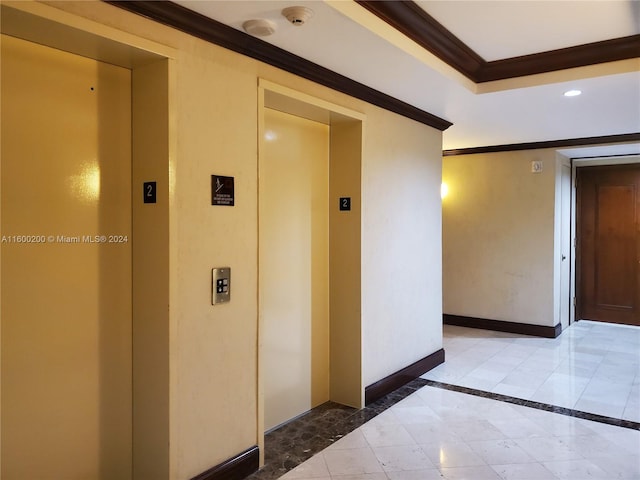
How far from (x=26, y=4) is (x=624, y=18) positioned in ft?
9.82

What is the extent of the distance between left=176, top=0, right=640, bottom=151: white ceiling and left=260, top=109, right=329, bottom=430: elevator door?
607 mm

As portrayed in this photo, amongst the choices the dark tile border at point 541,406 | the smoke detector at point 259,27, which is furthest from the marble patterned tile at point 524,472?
the smoke detector at point 259,27

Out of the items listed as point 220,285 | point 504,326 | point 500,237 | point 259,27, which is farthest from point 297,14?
point 504,326

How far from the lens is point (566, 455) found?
284 centimetres

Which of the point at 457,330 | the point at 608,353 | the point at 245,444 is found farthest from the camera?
the point at 457,330

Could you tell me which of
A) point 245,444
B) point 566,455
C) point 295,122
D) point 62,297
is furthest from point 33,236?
point 566,455

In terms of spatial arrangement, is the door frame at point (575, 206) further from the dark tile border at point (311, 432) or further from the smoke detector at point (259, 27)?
the smoke detector at point (259, 27)

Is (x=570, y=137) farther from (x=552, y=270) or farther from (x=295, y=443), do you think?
(x=295, y=443)

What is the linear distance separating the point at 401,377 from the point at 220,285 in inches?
87.3

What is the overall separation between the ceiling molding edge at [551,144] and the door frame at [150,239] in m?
4.85

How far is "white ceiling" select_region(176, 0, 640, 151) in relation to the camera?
2326mm

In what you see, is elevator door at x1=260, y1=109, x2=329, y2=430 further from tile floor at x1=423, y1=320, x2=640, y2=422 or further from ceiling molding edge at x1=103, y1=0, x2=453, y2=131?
tile floor at x1=423, y1=320, x2=640, y2=422

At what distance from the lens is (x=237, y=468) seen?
255cm

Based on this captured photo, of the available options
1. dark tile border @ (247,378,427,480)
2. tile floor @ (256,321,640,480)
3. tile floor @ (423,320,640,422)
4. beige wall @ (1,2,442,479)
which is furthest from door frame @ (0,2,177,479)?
tile floor @ (423,320,640,422)
